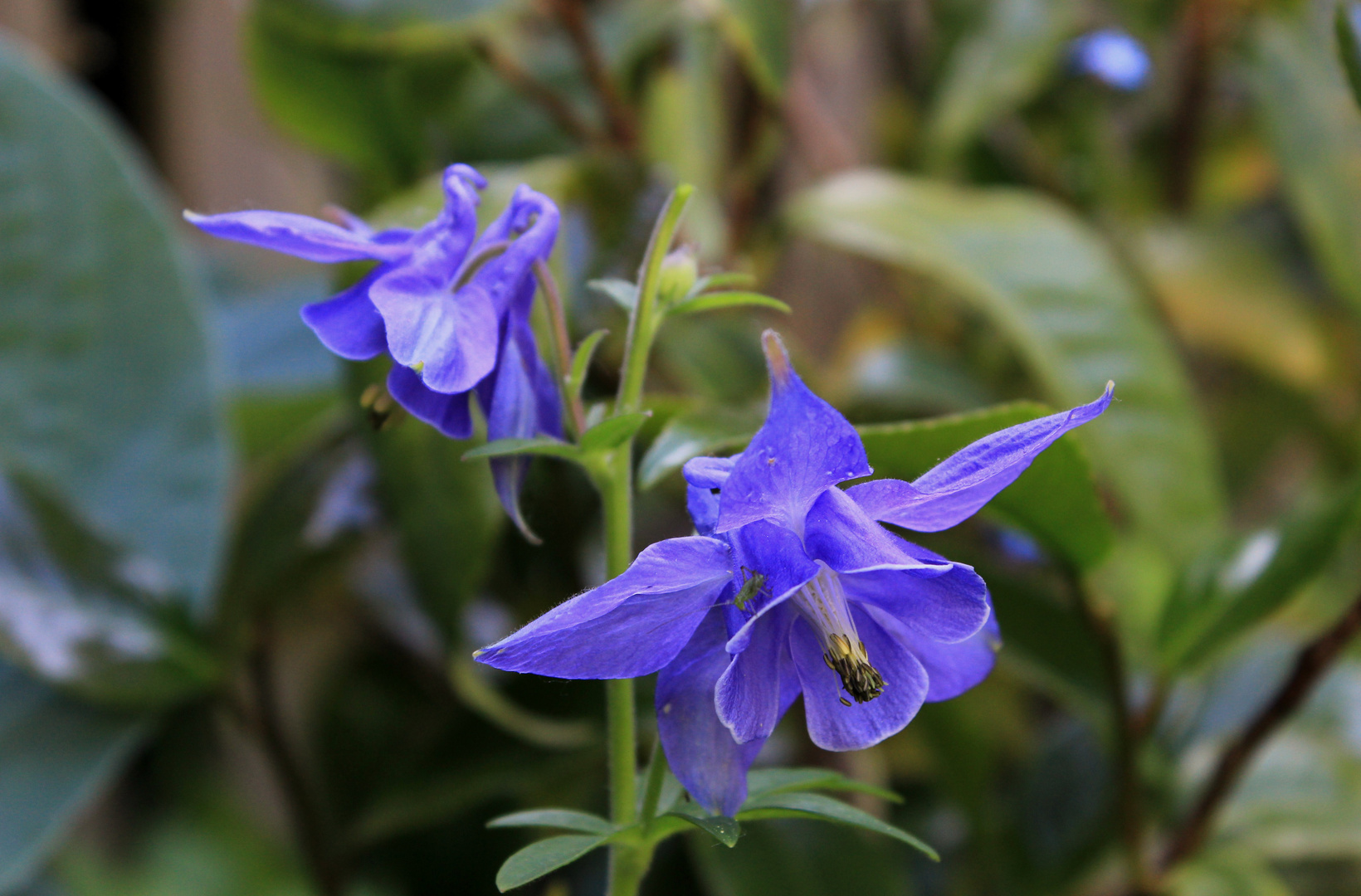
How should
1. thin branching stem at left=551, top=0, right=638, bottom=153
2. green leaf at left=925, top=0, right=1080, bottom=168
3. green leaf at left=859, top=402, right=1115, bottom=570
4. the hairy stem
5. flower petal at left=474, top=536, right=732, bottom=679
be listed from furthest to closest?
green leaf at left=925, top=0, right=1080, bottom=168
thin branching stem at left=551, top=0, right=638, bottom=153
the hairy stem
green leaf at left=859, top=402, right=1115, bottom=570
flower petal at left=474, top=536, right=732, bottom=679

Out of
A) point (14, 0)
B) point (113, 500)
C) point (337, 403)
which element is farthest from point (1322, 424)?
point (14, 0)

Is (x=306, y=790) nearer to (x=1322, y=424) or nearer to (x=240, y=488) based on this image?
(x=240, y=488)

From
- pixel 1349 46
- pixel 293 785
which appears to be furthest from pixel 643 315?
pixel 293 785

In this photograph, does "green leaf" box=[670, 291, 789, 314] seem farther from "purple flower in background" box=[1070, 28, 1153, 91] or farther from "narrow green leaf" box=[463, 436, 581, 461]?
"purple flower in background" box=[1070, 28, 1153, 91]

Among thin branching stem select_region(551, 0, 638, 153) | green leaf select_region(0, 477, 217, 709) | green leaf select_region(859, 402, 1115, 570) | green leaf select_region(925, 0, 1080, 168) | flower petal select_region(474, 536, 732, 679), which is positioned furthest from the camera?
green leaf select_region(925, 0, 1080, 168)

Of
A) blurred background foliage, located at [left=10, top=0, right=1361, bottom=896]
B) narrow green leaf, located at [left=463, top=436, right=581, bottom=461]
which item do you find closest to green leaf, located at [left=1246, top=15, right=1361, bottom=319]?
blurred background foliage, located at [left=10, top=0, right=1361, bottom=896]

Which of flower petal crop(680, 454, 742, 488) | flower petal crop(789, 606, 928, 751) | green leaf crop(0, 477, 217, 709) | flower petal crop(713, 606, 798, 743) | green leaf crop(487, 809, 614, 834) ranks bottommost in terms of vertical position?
green leaf crop(0, 477, 217, 709)
